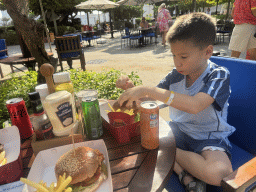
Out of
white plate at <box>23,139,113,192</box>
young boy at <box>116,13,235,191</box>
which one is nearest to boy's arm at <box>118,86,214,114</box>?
young boy at <box>116,13,235,191</box>

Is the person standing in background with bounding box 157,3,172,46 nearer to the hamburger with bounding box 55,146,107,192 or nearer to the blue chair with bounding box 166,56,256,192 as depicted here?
the blue chair with bounding box 166,56,256,192

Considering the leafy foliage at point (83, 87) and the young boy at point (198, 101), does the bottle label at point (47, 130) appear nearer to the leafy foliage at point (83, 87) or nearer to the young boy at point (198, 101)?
the young boy at point (198, 101)

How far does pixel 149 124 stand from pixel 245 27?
10.7 feet

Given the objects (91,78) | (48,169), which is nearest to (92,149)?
(48,169)

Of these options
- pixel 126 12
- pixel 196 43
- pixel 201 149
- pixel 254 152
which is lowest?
pixel 254 152

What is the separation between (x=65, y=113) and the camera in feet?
3.62

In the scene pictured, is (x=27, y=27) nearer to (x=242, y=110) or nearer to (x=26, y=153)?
(x=26, y=153)

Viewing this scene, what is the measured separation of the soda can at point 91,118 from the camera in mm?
1186

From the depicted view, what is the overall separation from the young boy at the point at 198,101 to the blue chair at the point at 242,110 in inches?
6.4

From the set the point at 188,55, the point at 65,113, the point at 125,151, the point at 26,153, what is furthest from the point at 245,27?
the point at 26,153

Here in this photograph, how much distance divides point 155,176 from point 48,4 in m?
20.3

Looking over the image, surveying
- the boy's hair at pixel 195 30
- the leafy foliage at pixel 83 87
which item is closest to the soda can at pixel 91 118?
the boy's hair at pixel 195 30

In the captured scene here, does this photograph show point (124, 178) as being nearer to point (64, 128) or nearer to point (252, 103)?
A: point (64, 128)

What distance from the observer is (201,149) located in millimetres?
1457
